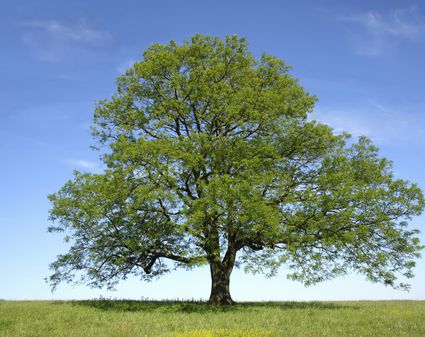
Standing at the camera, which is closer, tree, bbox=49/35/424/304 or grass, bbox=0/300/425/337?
grass, bbox=0/300/425/337

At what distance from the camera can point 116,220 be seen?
28328mm

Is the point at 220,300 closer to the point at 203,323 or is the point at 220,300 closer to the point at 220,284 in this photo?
the point at 220,284

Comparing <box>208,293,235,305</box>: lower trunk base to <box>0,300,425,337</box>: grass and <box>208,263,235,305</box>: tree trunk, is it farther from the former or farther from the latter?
<box>0,300,425,337</box>: grass

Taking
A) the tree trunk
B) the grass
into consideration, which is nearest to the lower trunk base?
the tree trunk

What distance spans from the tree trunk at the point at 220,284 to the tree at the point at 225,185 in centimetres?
10

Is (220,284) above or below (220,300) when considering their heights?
above

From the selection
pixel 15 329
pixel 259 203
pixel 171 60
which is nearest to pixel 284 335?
pixel 259 203

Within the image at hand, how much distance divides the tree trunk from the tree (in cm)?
10

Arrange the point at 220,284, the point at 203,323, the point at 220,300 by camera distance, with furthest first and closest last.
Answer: the point at 220,284, the point at 220,300, the point at 203,323

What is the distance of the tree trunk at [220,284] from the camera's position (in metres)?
30.1

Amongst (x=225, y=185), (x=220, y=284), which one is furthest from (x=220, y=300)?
(x=225, y=185)

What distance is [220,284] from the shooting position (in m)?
30.2

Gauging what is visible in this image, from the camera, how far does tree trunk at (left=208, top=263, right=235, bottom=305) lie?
30.1 meters

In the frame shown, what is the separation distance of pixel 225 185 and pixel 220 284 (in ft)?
28.3
